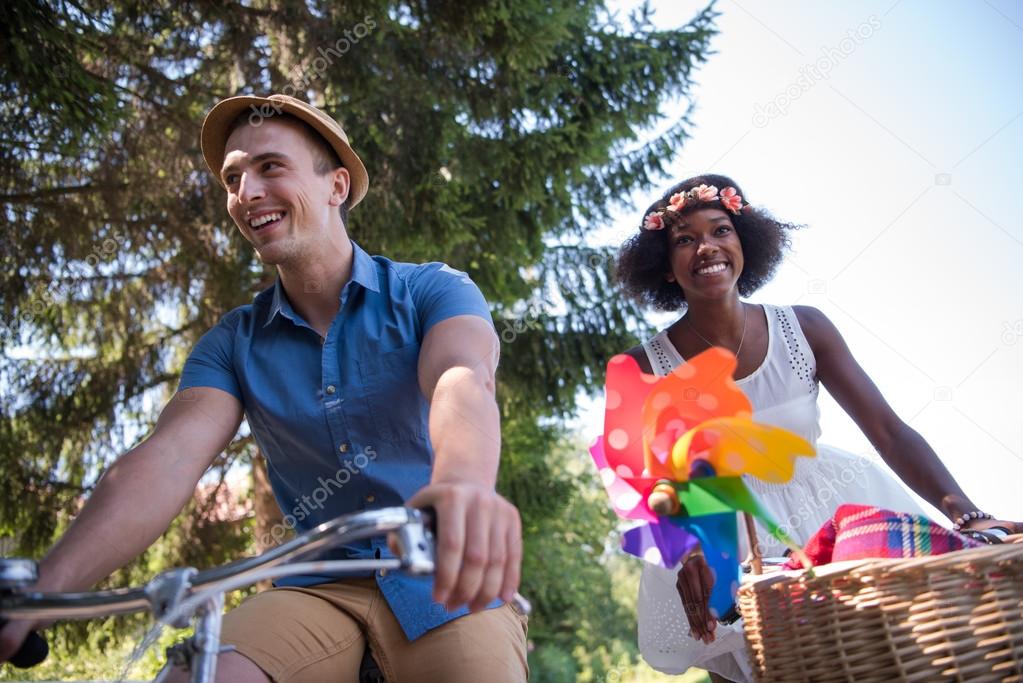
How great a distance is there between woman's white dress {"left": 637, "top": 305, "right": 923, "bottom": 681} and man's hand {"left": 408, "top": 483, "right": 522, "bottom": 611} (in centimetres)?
170

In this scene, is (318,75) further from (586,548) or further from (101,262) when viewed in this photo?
(586,548)

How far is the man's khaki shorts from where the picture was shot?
178 cm

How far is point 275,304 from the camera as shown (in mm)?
2203

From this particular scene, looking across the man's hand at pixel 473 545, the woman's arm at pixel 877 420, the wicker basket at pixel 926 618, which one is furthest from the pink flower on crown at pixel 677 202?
the man's hand at pixel 473 545

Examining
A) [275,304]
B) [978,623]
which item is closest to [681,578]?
[978,623]

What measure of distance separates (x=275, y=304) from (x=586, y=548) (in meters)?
21.4

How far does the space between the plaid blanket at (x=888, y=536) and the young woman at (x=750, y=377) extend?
37.9 inches

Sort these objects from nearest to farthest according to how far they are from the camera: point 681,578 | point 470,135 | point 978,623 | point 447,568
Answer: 1. point 447,568
2. point 978,623
3. point 681,578
4. point 470,135

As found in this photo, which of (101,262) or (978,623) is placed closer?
(978,623)

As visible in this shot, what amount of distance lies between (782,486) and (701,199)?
96 cm

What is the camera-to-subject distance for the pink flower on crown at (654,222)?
10.4 ft

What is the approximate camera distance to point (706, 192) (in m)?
3.08
